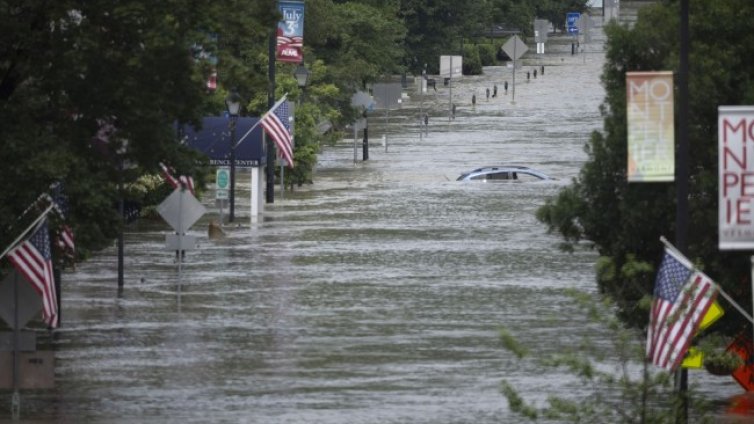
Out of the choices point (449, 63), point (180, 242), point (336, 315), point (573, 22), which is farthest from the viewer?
point (573, 22)

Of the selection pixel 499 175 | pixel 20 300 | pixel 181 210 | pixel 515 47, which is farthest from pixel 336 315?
pixel 515 47

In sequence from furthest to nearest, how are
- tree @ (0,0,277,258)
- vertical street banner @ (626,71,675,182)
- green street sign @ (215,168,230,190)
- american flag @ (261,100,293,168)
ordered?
american flag @ (261,100,293,168) → green street sign @ (215,168,230,190) → tree @ (0,0,277,258) → vertical street banner @ (626,71,675,182)

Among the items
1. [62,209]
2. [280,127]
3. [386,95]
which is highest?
[386,95]

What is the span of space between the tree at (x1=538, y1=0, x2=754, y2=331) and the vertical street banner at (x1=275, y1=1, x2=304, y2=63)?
28358 millimetres

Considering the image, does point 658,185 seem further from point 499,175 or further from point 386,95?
point 386,95

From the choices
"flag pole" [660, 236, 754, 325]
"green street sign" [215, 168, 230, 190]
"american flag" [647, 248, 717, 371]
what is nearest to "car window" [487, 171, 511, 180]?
"green street sign" [215, 168, 230, 190]

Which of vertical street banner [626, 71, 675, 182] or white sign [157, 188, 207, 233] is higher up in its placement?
vertical street banner [626, 71, 675, 182]

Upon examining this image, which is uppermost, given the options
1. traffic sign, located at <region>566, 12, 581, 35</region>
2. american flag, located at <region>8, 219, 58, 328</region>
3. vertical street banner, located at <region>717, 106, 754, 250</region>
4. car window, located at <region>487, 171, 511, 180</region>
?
traffic sign, located at <region>566, 12, 581, 35</region>

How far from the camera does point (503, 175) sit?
5712cm

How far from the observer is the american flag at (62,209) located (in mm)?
24609

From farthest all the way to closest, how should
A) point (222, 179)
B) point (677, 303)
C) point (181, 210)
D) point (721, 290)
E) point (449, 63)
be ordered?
point (449, 63)
point (222, 179)
point (181, 210)
point (721, 290)
point (677, 303)

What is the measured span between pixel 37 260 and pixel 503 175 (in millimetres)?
34327

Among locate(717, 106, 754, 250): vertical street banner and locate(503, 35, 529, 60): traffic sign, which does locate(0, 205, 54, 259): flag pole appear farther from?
locate(503, 35, 529, 60): traffic sign

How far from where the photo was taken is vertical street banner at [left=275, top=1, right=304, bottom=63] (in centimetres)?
5281
